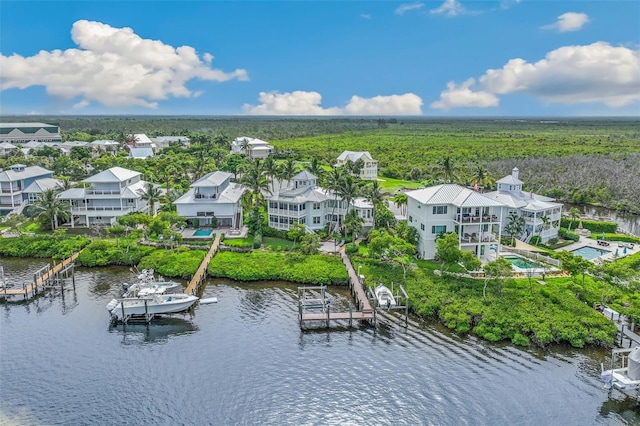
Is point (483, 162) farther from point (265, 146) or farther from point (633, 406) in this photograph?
point (633, 406)

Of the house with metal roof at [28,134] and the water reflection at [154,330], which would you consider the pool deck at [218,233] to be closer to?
the water reflection at [154,330]

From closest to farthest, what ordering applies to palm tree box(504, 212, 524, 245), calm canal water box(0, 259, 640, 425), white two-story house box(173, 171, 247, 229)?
calm canal water box(0, 259, 640, 425)
palm tree box(504, 212, 524, 245)
white two-story house box(173, 171, 247, 229)

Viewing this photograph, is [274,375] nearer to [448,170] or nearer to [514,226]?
[514,226]

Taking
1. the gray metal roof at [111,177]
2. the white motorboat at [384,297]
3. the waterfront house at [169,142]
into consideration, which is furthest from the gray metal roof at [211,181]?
the waterfront house at [169,142]

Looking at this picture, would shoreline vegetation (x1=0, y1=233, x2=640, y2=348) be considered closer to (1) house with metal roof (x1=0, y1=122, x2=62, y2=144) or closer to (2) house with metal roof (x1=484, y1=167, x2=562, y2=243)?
(2) house with metal roof (x1=484, y1=167, x2=562, y2=243)

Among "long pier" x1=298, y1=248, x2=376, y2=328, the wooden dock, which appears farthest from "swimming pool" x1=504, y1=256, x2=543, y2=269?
the wooden dock

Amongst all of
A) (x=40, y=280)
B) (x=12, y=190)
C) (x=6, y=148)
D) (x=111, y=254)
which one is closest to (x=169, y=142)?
(x=6, y=148)

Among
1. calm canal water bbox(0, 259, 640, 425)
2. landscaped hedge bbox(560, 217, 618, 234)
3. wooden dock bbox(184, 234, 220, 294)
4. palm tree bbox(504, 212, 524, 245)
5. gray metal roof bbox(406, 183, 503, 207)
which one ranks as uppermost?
gray metal roof bbox(406, 183, 503, 207)
